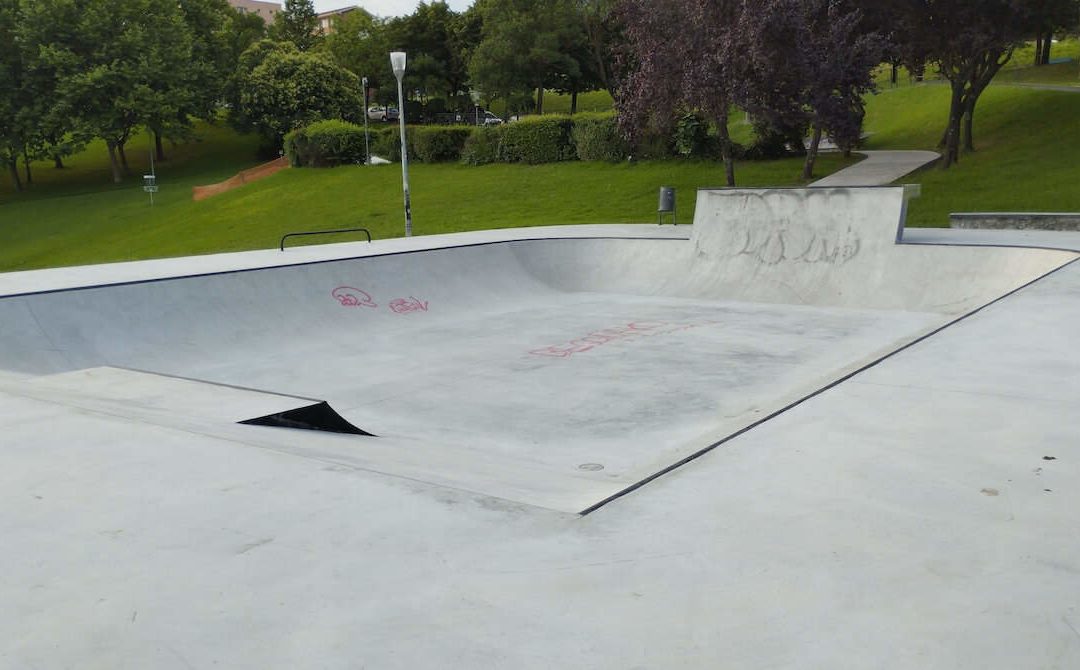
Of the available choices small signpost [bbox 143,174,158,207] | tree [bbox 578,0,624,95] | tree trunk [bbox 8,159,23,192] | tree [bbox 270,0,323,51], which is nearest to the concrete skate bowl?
small signpost [bbox 143,174,158,207]

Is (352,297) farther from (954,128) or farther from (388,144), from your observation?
(388,144)

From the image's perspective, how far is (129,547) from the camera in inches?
115

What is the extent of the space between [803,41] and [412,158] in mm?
22688

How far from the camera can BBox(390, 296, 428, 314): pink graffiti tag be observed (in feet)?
37.9

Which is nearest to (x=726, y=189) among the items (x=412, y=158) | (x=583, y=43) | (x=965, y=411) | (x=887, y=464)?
(x=965, y=411)

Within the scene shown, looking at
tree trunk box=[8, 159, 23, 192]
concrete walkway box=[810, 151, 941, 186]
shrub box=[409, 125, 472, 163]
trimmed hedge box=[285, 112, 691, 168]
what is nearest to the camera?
concrete walkway box=[810, 151, 941, 186]

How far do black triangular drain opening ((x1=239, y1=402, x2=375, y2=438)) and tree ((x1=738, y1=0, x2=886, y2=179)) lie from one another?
47.7 feet

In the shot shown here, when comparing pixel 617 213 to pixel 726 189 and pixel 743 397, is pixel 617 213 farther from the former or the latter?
pixel 743 397

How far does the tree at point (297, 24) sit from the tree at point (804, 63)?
57.8 metres

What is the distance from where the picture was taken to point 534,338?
10.1 m

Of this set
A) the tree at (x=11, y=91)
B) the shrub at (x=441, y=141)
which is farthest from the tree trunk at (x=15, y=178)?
the shrub at (x=441, y=141)

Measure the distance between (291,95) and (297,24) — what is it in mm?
23978

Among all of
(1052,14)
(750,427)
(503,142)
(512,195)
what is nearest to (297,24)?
(503,142)

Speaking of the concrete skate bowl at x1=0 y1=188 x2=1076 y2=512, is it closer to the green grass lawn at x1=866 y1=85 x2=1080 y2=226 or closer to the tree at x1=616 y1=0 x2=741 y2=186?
the tree at x1=616 y1=0 x2=741 y2=186
